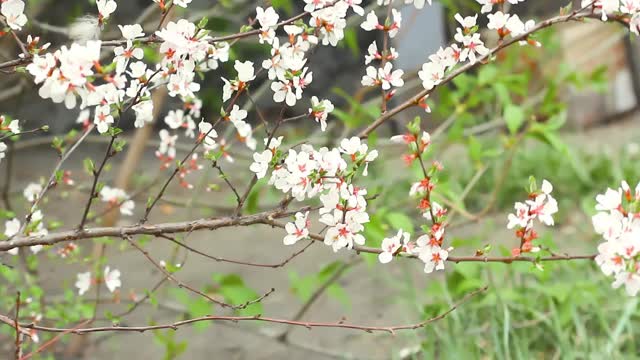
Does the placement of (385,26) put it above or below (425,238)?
above

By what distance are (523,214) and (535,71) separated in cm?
362

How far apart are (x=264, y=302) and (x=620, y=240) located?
5.60 ft

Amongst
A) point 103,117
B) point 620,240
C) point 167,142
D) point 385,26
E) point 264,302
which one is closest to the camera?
point 620,240

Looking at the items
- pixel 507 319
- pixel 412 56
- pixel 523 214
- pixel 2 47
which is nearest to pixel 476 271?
pixel 507 319

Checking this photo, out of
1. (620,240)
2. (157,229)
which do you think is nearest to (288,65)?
(157,229)

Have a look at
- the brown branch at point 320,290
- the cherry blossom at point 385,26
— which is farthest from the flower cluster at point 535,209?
the brown branch at point 320,290

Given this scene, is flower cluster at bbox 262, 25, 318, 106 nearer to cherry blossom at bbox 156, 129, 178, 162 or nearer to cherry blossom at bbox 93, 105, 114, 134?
cherry blossom at bbox 93, 105, 114, 134

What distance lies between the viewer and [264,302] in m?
2.64

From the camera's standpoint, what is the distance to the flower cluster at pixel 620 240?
3.38ft

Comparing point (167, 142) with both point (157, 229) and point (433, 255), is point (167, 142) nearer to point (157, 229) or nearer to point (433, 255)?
point (157, 229)

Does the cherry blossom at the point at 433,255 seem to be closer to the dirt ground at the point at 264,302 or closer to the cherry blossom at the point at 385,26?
the cherry blossom at the point at 385,26

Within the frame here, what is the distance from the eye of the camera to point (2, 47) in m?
2.32

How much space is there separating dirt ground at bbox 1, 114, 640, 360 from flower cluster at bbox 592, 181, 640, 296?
110 cm

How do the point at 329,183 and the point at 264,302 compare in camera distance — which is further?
the point at 264,302
